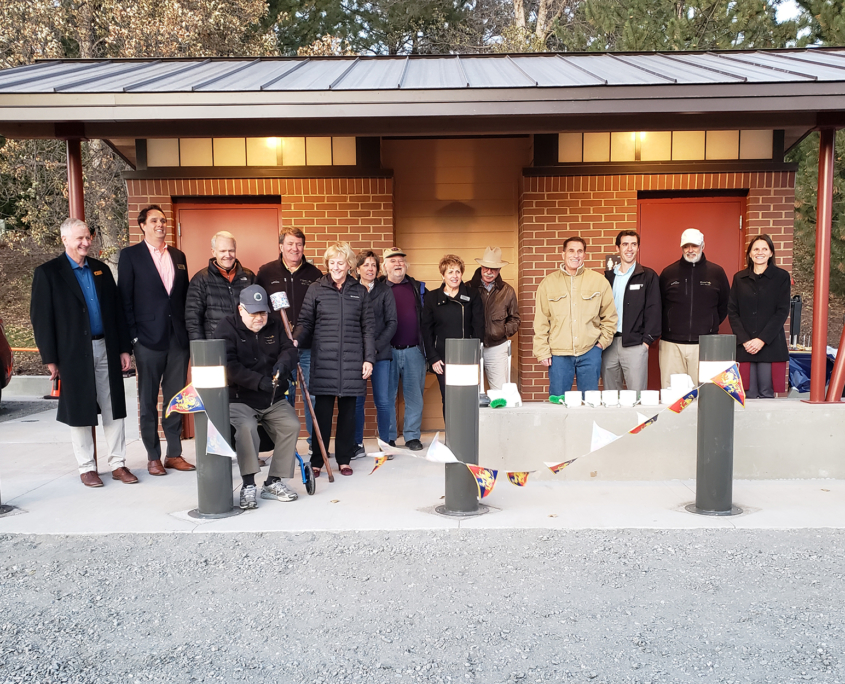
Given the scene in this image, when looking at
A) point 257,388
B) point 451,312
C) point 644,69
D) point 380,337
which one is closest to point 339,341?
point 380,337

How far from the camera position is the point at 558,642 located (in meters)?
2.80

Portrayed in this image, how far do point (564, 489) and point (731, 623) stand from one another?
2.08 metres

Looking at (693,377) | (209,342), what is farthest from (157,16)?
(693,377)

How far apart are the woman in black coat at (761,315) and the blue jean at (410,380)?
2824 mm

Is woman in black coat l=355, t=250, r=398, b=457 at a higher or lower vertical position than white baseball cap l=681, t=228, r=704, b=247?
lower

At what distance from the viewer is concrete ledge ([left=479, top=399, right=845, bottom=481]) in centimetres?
512

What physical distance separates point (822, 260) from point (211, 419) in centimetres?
477

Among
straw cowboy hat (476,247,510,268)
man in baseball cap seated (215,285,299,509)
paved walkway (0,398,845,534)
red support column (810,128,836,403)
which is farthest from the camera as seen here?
straw cowboy hat (476,247,510,268)

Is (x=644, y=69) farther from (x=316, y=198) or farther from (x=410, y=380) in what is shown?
(x=410, y=380)

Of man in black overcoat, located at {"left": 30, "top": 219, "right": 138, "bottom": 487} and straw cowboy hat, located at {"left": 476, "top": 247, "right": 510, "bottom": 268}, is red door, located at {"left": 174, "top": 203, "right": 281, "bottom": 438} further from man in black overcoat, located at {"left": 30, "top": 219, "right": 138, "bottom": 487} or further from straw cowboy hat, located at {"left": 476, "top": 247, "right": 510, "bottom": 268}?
straw cowboy hat, located at {"left": 476, "top": 247, "right": 510, "bottom": 268}

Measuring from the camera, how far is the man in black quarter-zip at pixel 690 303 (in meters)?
5.94

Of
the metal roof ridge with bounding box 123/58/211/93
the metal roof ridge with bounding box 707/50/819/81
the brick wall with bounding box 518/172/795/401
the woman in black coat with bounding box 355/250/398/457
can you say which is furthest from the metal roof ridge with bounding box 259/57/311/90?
the metal roof ridge with bounding box 707/50/819/81

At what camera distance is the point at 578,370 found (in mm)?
5992

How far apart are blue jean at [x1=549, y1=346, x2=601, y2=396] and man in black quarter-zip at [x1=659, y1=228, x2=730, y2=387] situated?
2.18ft
